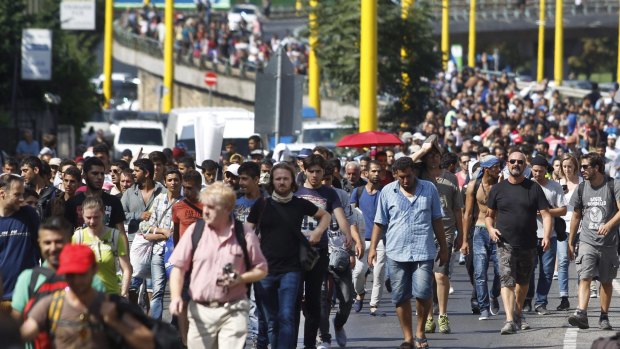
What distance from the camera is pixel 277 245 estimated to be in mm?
12078

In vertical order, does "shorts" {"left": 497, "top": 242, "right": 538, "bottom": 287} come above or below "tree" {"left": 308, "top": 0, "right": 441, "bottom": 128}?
below

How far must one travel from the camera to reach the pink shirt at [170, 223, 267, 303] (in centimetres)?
1006

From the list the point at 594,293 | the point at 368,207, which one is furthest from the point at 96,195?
the point at 594,293

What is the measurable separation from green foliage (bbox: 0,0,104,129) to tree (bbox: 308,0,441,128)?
11.4 meters

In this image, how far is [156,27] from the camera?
2628 inches

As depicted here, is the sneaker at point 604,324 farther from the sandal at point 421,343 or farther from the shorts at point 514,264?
the sandal at point 421,343

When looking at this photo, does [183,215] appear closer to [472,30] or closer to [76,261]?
[76,261]

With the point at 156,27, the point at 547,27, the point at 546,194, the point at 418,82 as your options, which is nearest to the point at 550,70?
the point at 547,27

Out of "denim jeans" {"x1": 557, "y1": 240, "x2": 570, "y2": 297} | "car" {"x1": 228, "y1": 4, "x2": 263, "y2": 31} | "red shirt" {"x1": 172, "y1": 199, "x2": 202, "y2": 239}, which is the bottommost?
"denim jeans" {"x1": 557, "y1": 240, "x2": 570, "y2": 297}

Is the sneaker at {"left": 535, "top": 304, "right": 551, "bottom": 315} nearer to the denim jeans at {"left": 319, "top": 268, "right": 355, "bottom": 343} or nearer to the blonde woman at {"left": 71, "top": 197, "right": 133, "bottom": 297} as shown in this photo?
the denim jeans at {"left": 319, "top": 268, "right": 355, "bottom": 343}

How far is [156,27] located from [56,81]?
22.0 meters

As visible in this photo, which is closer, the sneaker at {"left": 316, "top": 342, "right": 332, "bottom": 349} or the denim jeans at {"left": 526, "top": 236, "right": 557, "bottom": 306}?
the sneaker at {"left": 316, "top": 342, "right": 332, "bottom": 349}

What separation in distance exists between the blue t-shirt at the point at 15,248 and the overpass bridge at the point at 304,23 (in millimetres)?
23119

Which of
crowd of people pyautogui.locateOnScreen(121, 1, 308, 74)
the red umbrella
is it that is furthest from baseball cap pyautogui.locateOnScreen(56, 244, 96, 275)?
crowd of people pyautogui.locateOnScreen(121, 1, 308, 74)
